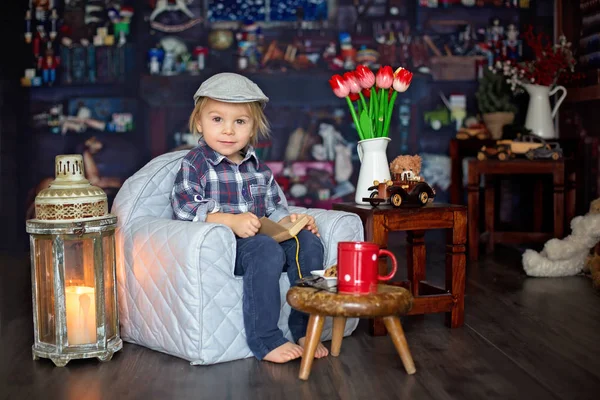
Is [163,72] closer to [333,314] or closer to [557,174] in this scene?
[557,174]

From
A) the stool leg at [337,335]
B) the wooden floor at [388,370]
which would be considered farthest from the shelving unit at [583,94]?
the stool leg at [337,335]

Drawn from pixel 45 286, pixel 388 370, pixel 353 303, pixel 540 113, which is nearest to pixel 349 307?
pixel 353 303

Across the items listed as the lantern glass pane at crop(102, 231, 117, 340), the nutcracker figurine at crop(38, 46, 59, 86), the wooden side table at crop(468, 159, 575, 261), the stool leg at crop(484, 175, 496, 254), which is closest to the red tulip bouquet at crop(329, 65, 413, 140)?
the lantern glass pane at crop(102, 231, 117, 340)

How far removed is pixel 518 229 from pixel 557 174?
875mm

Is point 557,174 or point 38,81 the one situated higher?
point 38,81

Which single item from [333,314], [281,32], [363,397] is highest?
[281,32]

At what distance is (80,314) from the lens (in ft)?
6.61

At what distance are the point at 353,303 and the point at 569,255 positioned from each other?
6.80ft

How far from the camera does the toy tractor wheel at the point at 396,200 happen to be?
2.29 m

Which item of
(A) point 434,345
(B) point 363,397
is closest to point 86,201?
(B) point 363,397

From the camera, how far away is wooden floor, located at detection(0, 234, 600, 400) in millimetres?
1779

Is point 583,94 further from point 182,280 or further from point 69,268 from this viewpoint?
point 69,268

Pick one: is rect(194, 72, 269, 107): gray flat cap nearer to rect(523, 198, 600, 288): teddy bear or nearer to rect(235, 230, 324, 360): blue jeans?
rect(235, 230, 324, 360): blue jeans

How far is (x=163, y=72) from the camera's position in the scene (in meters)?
4.55
